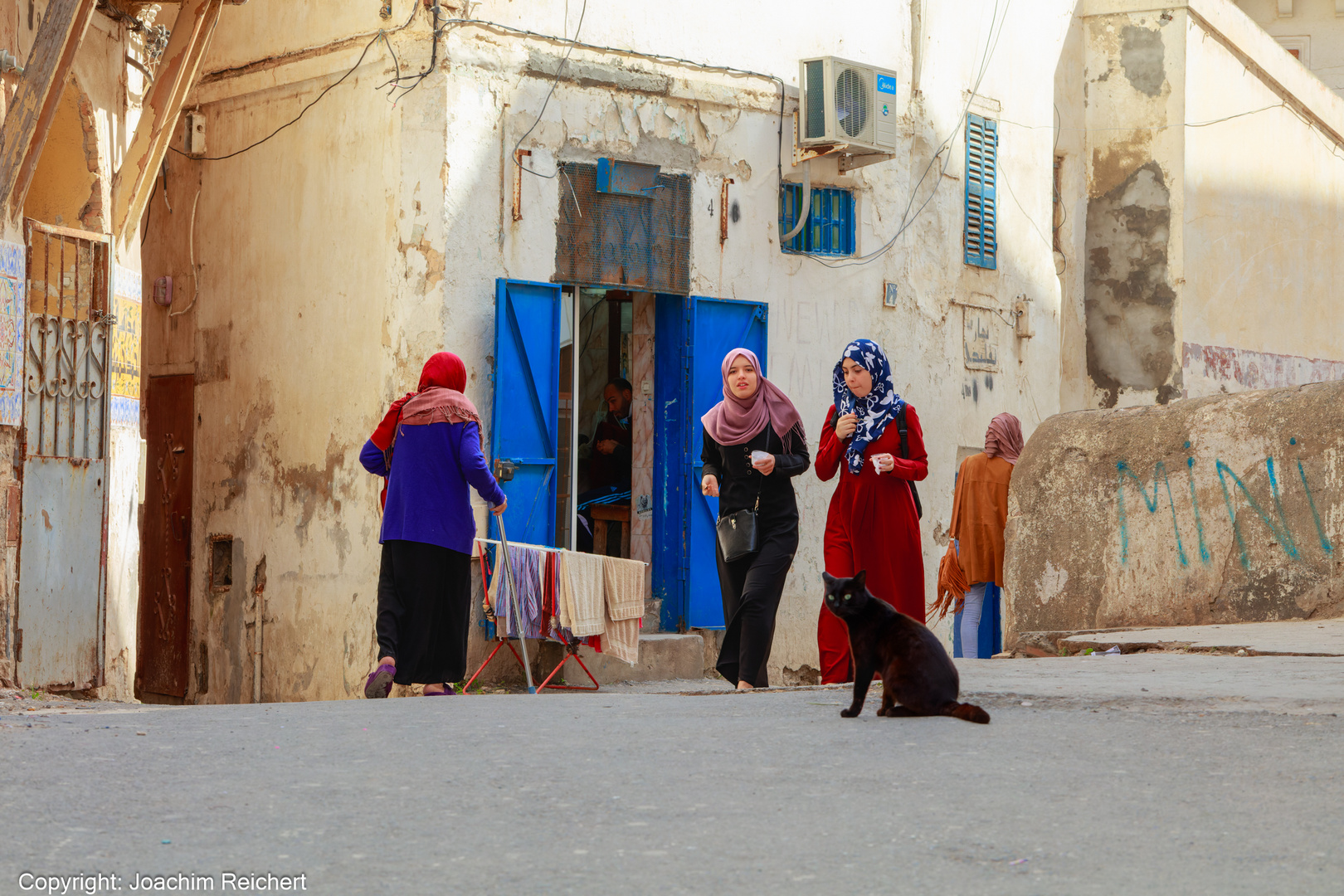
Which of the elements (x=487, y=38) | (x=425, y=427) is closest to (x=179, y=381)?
(x=487, y=38)

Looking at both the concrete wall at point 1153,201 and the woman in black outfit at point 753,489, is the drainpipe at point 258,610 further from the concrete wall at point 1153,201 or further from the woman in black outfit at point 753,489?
the concrete wall at point 1153,201

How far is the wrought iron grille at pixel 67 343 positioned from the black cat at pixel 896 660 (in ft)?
16.4

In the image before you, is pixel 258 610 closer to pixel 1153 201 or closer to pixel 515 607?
pixel 515 607

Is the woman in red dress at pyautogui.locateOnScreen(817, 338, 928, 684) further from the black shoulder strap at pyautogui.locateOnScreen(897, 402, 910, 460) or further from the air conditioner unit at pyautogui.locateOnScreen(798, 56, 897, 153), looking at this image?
the air conditioner unit at pyautogui.locateOnScreen(798, 56, 897, 153)

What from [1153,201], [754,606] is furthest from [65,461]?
[1153,201]

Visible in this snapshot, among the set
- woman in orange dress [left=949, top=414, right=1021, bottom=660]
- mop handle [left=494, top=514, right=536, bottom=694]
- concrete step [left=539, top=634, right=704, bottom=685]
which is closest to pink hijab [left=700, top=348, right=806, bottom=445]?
woman in orange dress [left=949, top=414, right=1021, bottom=660]

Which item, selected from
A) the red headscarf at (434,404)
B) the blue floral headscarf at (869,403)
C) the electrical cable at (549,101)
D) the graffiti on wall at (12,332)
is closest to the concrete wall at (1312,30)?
the electrical cable at (549,101)

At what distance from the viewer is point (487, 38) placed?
10.1m

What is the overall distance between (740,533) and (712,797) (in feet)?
12.6

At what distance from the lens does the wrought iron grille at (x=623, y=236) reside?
34.3 ft

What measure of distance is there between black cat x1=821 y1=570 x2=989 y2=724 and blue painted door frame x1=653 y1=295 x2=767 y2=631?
19.6ft

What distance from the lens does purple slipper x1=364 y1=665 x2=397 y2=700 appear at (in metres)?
6.76

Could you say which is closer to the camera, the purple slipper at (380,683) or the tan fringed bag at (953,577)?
the purple slipper at (380,683)

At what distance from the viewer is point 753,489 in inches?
289
